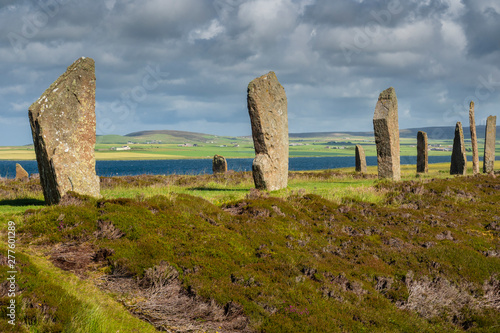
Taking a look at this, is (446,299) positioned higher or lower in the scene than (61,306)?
lower

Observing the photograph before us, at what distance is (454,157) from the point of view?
3528 cm

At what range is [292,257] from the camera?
10562mm

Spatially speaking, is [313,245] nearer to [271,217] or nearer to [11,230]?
[271,217]

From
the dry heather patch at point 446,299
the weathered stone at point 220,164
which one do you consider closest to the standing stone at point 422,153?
the weathered stone at point 220,164

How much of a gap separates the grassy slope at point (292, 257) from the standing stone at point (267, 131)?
11.4ft

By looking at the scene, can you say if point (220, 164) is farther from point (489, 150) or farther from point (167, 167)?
point (167, 167)

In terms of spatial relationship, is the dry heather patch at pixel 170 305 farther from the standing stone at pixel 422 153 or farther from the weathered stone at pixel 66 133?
the standing stone at pixel 422 153

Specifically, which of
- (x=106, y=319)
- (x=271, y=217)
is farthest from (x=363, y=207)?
(x=106, y=319)

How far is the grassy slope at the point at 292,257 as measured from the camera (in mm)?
8094

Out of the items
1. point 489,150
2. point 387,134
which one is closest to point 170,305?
point 387,134

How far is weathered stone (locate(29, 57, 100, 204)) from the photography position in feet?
45.8

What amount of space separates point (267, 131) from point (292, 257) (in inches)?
379

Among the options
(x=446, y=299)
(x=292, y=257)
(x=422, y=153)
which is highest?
(x=422, y=153)

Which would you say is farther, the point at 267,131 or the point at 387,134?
the point at 387,134
